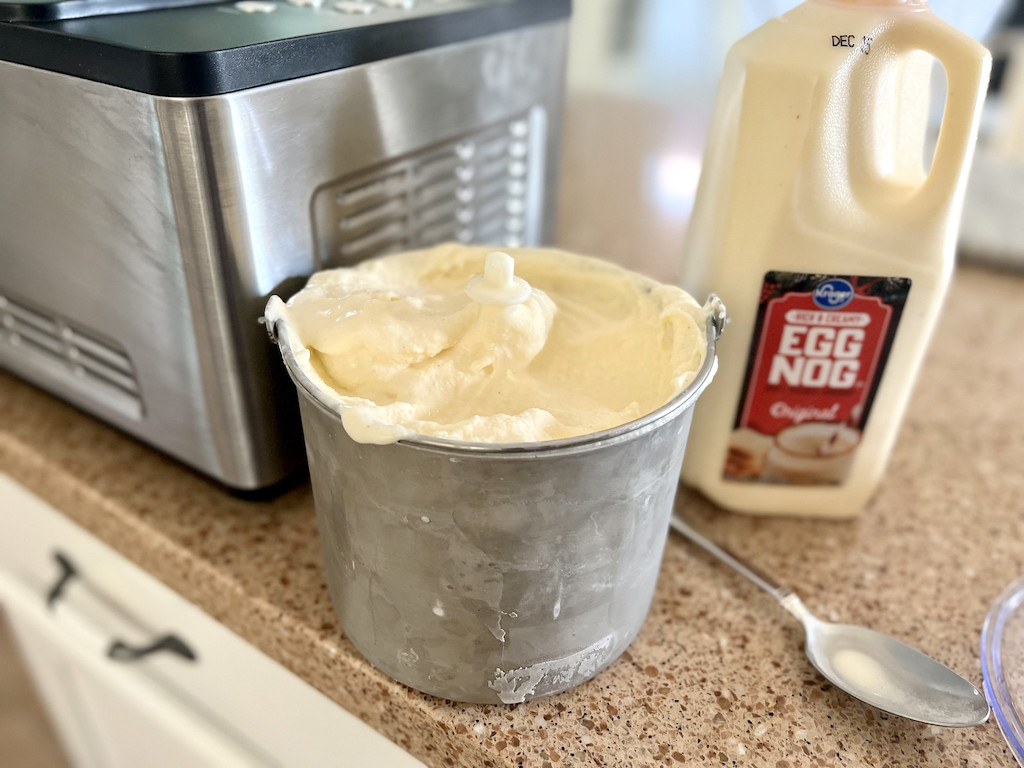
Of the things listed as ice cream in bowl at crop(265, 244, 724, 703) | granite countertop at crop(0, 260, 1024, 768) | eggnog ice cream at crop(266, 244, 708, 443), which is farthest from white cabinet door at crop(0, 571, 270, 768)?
eggnog ice cream at crop(266, 244, 708, 443)

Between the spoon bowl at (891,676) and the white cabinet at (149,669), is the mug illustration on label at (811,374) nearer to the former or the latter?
the spoon bowl at (891,676)

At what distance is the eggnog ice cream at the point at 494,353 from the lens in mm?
372


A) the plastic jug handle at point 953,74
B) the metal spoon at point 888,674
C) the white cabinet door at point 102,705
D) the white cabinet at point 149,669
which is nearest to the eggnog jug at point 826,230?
the plastic jug handle at point 953,74

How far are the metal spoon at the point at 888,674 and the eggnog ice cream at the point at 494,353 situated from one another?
0.19m

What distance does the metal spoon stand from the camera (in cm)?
41

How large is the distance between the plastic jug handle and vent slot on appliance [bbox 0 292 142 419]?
0.50m

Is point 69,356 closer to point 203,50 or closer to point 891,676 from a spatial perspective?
point 203,50

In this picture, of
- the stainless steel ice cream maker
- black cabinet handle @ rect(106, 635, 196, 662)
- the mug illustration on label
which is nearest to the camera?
the stainless steel ice cream maker

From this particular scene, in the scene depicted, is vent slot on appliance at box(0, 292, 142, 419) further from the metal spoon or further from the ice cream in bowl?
the metal spoon

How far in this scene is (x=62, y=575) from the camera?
651mm

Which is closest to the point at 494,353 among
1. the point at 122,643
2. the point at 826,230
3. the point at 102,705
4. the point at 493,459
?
the point at 493,459

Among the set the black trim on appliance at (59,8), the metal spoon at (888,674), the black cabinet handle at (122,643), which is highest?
the black trim on appliance at (59,8)

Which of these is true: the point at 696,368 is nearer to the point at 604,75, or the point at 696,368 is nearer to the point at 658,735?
the point at 658,735

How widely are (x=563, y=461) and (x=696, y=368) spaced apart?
0.30ft
